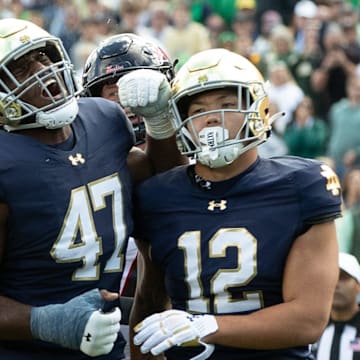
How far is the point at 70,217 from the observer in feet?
12.0

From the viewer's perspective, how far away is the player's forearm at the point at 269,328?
11.6 feet

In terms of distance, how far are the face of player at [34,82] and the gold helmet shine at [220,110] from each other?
392 millimetres

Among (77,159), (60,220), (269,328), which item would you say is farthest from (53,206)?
(269,328)

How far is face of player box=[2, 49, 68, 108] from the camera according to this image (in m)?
3.66

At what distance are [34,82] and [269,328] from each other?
1.09m

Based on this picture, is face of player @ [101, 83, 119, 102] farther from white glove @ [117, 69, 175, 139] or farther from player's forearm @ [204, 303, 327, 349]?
player's forearm @ [204, 303, 327, 349]

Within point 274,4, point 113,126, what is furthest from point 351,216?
point 274,4

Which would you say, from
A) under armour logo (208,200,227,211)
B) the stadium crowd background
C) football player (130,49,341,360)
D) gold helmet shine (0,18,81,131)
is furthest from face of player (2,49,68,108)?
the stadium crowd background

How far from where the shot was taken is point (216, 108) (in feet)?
12.2

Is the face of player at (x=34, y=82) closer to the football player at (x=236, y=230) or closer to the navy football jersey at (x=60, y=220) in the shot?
the navy football jersey at (x=60, y=220)

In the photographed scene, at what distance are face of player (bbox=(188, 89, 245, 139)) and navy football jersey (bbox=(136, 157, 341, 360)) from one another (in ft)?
0.58

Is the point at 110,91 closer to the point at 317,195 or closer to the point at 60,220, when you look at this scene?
the point at 60,220

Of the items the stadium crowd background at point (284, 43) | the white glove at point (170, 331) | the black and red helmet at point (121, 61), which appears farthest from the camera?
the stadium crowd background at point (284, 43)

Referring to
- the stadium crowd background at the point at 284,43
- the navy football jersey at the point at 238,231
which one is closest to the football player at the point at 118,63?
the navy football jersey at the point at 238,231
